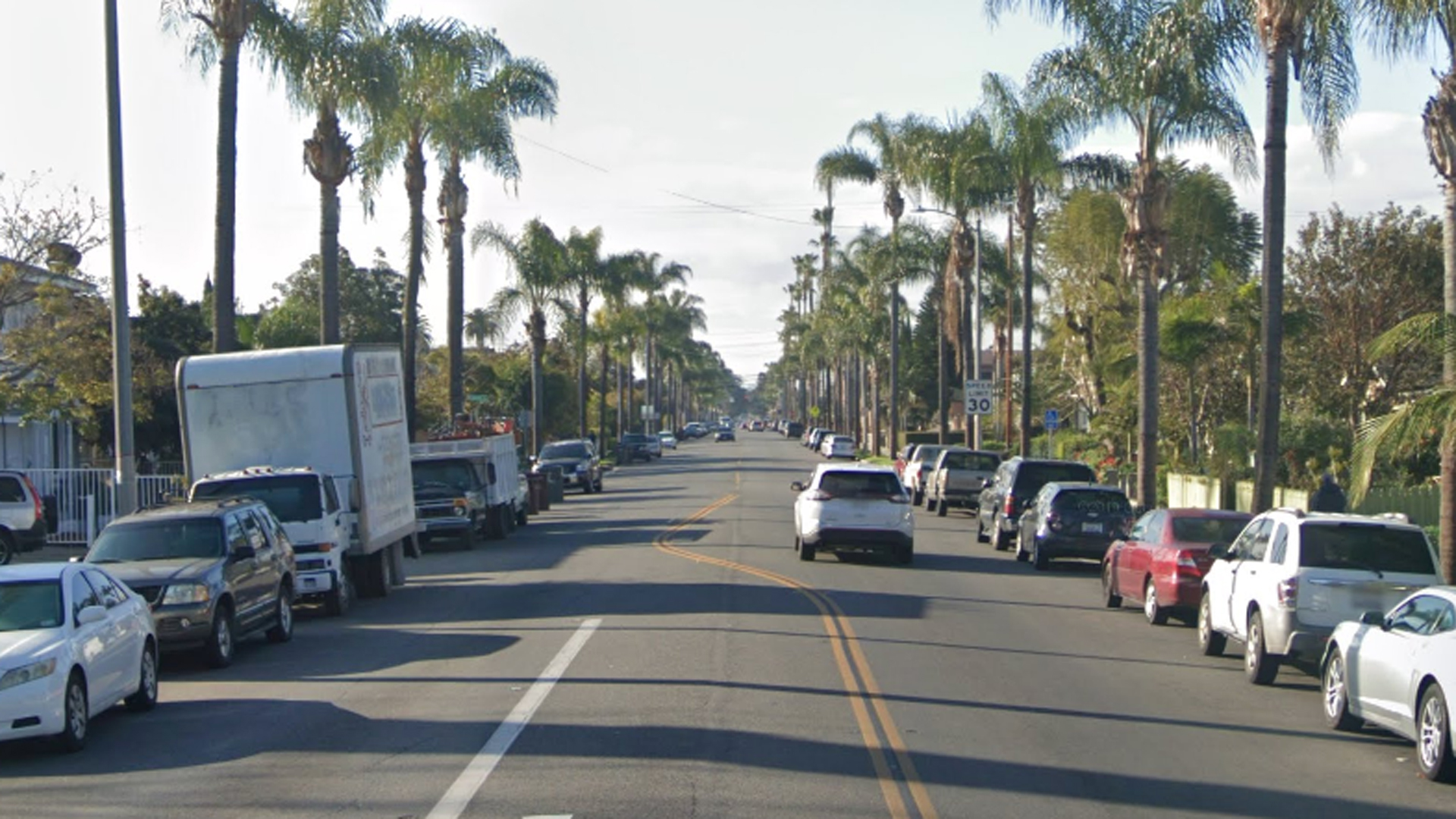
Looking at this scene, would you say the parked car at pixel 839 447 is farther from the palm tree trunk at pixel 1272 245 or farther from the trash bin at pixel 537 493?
the palm tree trunk at pixel 1272 245

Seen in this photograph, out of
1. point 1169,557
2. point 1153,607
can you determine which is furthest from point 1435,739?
point 1153,607

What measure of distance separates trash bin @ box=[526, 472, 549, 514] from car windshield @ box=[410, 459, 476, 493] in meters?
10.6

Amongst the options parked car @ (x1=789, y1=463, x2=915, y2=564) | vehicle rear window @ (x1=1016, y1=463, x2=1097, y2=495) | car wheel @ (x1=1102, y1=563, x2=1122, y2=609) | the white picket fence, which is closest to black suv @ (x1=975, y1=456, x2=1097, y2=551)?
vehicle rear window @ (x1=1016, y1=463, x2=1097, y2=495)

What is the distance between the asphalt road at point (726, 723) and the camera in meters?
9.40

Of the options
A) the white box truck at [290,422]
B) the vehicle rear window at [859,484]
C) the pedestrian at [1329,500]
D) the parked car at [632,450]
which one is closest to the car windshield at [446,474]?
the vehicle rear window at [859,484]

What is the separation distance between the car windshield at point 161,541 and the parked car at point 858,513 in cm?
1124

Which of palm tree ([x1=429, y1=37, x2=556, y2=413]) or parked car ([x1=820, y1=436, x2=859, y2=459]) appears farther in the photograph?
parked car ([x1=820, y1=436, x2=859, y2=459])

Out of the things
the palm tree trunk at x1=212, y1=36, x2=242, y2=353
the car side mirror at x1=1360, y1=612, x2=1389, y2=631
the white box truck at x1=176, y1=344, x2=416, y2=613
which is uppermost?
the palm tree trunk at x1=212, y1=36, x2=242, y2=353

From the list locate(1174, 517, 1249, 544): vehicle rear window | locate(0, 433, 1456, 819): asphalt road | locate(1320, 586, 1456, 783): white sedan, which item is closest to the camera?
locate(0, 433, 1456, 819): asphalt road

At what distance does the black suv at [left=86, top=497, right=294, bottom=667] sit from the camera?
15.0 meters

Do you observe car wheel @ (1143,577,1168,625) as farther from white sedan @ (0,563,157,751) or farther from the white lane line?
white sedan @ (0,563,157,751)

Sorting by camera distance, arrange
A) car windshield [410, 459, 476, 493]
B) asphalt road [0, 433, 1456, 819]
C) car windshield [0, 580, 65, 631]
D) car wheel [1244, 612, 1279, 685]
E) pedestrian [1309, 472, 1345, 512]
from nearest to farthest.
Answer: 1. asphalt road [0, 433, 1456, 819]
2. car windshield [0, 580, 65, 631]
3. car wheel [1244, 612, 1279, 685]
4. pedestrian [1309, 472, 1345, 512]
5. car windshield [410, 459, 476, 493]

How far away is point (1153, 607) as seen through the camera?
18812mm

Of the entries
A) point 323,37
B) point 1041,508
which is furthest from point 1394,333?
point 323,37
